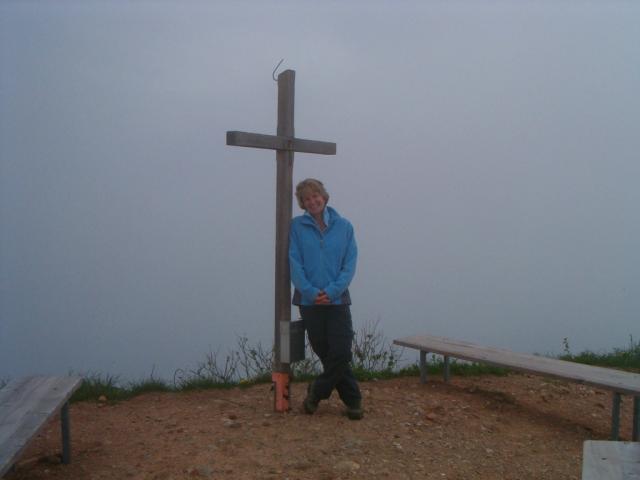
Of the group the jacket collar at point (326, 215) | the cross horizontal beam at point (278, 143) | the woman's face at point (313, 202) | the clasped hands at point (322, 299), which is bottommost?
the clasped hands at point (322, 299)

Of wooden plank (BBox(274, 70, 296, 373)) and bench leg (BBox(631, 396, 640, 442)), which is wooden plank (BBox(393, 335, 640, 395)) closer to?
bench leg (BBox(631, 396, 640, 442))

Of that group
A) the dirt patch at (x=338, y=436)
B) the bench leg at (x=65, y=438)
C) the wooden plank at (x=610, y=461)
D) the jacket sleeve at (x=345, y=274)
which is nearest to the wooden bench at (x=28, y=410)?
the bench leg at (x=65, y=438)

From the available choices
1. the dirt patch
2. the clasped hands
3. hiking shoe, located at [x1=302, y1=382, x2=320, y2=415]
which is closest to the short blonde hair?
the clasped hands

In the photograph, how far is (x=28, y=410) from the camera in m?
3.18

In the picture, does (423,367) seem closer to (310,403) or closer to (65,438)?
(310,403)

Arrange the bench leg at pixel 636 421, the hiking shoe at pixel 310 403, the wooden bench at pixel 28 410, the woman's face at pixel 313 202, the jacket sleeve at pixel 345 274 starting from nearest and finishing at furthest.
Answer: the wooden bench at pixel 28 410 < the bench leg at pixel 636 421 < the jacket sleeve at pixel 345 274 < the woman's face at pixel 313 202 < the hiking shoe at pixel 310 403

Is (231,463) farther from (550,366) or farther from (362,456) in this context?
(550,366)

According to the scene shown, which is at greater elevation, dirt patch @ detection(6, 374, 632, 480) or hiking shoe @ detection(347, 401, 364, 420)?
hiking shoe @ detection(347, 401, 364, 420)

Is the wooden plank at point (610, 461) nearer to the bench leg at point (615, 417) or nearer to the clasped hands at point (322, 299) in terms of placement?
the bench leg at point (615, 417)

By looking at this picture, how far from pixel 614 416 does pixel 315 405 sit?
1.89m

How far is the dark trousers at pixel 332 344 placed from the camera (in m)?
4.11

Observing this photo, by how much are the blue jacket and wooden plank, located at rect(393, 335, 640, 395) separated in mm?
1157

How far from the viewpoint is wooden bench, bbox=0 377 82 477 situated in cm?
266

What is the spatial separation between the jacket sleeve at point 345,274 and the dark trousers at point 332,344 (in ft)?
0.47
